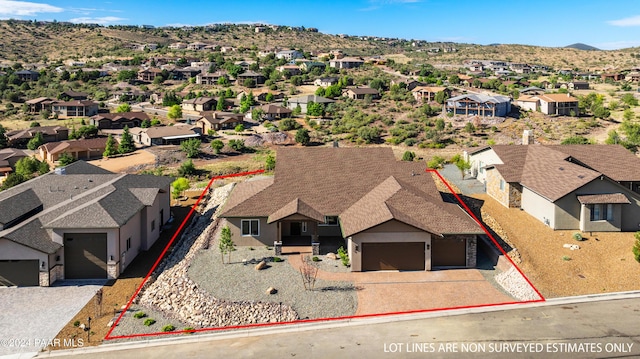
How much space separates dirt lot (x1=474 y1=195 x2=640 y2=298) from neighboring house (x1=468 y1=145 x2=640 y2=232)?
107 centimetres

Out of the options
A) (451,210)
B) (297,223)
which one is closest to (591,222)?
(451,210)

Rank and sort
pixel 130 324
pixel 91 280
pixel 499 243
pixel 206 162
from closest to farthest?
pixel 130 324, pixel 91 280, pixel 499 243, pixel 206 162

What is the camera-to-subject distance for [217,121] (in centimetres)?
9356

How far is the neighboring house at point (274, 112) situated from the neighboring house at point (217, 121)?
5780 millimetres

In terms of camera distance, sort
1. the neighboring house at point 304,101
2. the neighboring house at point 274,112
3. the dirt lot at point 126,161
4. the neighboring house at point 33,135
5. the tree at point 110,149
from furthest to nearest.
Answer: the neighboring house at point 304,101 < the neighboring house at point 274,112 < the neighboring house at point 33,135 < the tree at point 110,149 < the dirt lot at point 126,161

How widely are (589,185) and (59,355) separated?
35605 mm

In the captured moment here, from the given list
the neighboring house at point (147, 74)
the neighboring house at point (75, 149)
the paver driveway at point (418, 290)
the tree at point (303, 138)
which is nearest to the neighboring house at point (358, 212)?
the paver driveway at point (418, 290)

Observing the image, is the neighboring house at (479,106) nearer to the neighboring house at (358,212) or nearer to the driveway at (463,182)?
the driveway at (463,182)

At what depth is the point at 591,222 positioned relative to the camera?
34.9 metres

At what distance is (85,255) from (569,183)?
34.9m

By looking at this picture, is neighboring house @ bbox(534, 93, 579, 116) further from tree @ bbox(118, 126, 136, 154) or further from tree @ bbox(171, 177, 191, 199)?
tree @ bbox(118, 126, 136, 154)

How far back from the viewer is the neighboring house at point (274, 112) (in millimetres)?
102119

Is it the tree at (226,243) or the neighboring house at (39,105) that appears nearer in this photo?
the tree at (226,243)

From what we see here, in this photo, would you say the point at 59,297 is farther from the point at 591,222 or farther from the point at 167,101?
the point at 167,101
